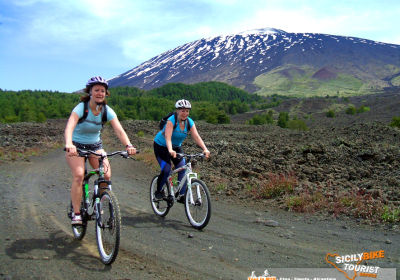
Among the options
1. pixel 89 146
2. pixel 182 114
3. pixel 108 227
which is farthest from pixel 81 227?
pixel 182 114

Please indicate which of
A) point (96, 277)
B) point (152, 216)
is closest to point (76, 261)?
point (96, 277)

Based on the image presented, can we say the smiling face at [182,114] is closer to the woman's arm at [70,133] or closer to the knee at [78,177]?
the woman's arm at [70,133]

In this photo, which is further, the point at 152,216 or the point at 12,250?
the point at 152,216

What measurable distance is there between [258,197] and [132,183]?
4628 millimetres

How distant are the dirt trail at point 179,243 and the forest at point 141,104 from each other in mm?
51420

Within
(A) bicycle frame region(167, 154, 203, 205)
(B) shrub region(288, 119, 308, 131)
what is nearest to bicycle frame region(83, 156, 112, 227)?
(A) bicycle frame region(167, 154, 203, 205)

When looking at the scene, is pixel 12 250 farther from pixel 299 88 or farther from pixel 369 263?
pixel 299 88

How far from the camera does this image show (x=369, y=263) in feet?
12.2

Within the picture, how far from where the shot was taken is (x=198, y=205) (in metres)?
5.09

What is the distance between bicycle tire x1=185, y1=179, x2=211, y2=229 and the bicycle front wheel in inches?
69.4

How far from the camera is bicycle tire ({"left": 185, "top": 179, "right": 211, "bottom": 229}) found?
491cm

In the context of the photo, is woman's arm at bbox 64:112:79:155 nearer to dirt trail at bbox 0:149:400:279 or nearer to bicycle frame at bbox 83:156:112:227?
bicycle frame at bbox 83:156:112:227

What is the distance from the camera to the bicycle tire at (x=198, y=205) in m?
4.91

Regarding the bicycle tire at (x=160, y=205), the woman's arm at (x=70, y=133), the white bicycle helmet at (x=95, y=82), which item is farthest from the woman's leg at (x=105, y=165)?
the bicycle tire at (x=160, y=205)
